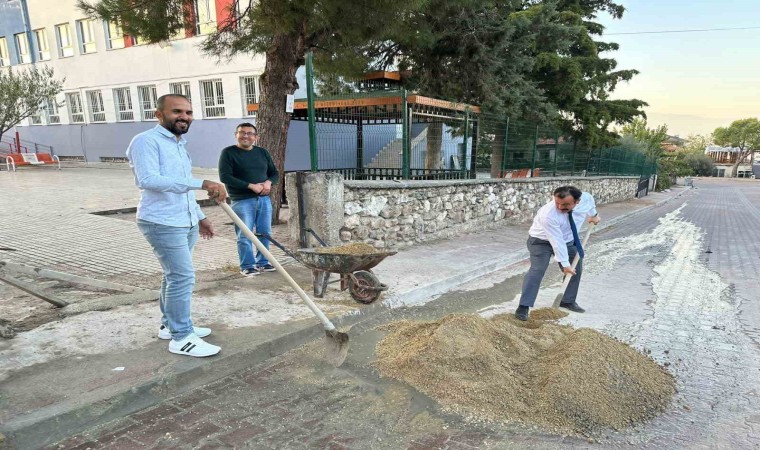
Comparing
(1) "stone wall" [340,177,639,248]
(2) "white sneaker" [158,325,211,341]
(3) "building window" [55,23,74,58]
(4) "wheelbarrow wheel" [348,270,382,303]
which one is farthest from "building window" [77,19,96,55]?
(2) "white sneaker" [158,325,211,341]

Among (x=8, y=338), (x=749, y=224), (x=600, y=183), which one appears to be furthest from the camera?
(x=600, y=183)

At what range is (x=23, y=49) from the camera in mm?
27344

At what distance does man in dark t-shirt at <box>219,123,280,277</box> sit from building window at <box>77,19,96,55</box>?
24.4 metres

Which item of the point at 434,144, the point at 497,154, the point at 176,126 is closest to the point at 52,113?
the point at 434,144

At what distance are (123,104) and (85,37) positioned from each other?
4.50 metres

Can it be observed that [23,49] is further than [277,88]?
Yes

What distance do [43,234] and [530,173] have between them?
11.4 m

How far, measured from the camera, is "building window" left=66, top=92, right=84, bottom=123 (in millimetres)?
25469

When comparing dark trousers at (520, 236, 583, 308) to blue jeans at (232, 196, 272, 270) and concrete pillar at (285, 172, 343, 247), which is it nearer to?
concrete pillar at (285, 172, 343, 247)

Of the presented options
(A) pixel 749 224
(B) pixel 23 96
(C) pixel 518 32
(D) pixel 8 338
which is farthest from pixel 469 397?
(B) pixel 23 96

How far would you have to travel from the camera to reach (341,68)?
30.7 feet

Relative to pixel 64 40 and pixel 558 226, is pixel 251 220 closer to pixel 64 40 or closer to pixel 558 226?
pixel 558 226

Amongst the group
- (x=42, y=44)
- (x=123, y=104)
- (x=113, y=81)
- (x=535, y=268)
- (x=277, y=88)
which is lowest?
(x=535, y=268)

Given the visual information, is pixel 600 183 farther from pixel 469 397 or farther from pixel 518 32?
pixel 469 397
